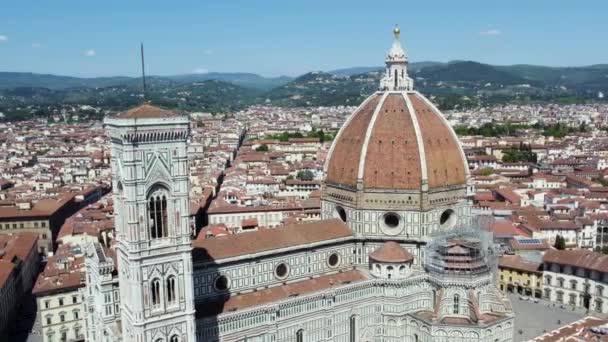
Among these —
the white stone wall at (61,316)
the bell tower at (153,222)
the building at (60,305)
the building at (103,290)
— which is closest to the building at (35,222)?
the building at (60,305)

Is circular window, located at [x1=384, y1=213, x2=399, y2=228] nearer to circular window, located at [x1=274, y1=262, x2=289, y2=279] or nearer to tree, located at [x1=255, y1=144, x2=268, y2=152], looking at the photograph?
circular window, located at [x1=274, y1=262, x2=289, y2=279]

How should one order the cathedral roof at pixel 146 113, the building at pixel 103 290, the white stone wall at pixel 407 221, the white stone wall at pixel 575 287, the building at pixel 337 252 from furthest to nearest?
the white stone wall at pixel 575 287
the white stone wall at pixel 407 221
the building at pixel 103 290
the building at pixel 337 252
the cathedral roof at pixel 146 113

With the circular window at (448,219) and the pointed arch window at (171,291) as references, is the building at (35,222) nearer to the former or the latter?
the pointed arch window at (171,291)

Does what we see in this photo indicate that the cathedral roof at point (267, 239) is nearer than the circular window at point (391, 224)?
Yes

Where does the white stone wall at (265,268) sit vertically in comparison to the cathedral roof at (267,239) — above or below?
below

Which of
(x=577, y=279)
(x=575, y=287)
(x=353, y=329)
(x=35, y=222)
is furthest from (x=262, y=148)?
(x=353, y=329)

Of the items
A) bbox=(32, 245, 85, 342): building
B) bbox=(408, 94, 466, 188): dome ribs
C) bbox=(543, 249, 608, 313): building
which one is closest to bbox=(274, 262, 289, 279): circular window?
bbox=(408, 94, 466, 188): dome ribs
